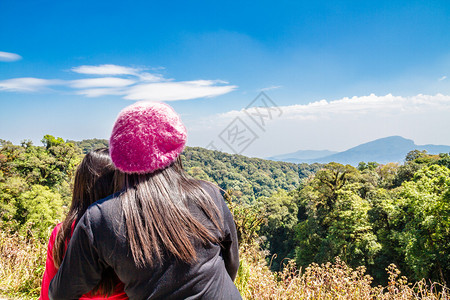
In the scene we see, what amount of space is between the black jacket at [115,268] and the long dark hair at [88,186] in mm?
305

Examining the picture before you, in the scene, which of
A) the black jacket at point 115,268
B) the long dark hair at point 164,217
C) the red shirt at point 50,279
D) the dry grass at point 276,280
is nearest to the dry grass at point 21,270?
the dry grass at point 276,280

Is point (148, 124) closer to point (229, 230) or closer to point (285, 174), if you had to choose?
point (229, 230)

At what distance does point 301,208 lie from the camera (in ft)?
125

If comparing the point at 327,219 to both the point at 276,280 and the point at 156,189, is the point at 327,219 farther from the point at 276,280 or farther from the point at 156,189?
the point at 156,189

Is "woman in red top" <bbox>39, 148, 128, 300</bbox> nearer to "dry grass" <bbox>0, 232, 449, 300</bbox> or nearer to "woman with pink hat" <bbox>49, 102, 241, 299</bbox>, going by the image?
"woman with pink hat" <bbox>49, 102, 241, 299</bbox>

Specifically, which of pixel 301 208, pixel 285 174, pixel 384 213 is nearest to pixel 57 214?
pixel 384 213

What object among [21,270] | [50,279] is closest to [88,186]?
[50,279]

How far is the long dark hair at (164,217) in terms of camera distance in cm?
86

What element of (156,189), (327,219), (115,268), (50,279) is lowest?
(327,219)

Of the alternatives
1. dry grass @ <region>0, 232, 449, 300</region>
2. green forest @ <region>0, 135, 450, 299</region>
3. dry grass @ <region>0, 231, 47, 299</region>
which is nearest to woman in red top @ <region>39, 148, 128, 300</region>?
green forest @ <region>0, 135, 450, 299</region>

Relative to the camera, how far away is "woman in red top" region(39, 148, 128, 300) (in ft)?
3.26

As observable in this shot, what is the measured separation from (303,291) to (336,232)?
19.6 meters

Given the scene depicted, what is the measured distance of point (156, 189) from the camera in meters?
0.95

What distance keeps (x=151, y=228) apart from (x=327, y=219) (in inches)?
944
